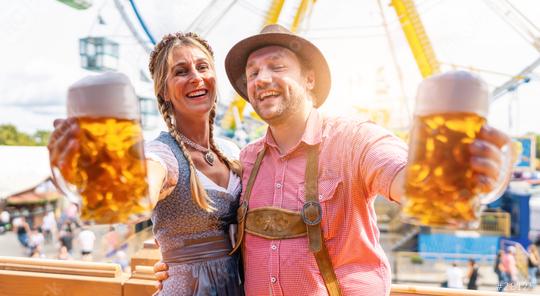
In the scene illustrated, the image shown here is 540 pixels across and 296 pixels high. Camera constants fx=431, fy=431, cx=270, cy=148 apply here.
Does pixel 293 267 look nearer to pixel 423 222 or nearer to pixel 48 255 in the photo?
pixel 423 222

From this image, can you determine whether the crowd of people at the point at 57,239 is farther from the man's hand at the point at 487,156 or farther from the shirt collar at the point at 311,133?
the man's hand at the point at 487,156

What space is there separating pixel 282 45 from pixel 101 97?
67 cm

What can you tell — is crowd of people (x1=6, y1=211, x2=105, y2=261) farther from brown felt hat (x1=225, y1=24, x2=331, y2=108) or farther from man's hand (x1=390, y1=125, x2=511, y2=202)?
man's hand (x1=390, y1=125, x2=511, y2=202)

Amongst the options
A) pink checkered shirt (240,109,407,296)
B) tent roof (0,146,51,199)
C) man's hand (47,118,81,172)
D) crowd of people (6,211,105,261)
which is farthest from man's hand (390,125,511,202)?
tent roof (0,146,51,199)

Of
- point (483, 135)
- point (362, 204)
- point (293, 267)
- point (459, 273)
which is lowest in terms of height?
point (459, 273)

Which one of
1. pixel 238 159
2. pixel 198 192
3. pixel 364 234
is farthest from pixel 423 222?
pixel 238 159

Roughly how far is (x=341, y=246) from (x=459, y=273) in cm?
491

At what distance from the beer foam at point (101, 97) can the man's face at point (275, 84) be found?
52 centimetres

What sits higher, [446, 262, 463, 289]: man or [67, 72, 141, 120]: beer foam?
[67, 72, 141, 120]: beer foam

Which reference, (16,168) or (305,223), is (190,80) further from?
(16,168)

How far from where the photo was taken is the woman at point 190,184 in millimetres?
1096

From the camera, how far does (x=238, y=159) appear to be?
A: 1.31 meters

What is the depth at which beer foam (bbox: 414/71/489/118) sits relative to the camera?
597 millimetres

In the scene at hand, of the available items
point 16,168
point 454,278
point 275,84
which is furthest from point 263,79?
point 16,168
